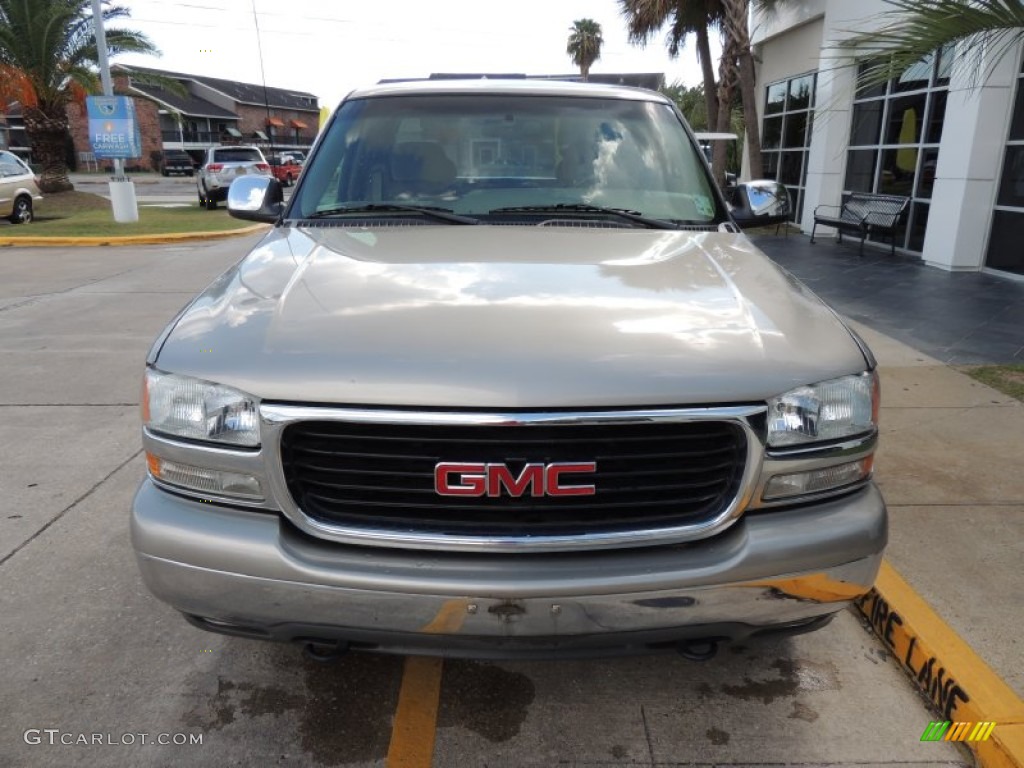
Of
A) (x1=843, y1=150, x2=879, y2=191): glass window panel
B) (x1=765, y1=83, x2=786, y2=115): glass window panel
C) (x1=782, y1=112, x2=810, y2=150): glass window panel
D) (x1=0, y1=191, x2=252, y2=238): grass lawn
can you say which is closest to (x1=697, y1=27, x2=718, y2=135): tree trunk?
(x1=765, y1=83, x2=786, y2=115): glass window panel

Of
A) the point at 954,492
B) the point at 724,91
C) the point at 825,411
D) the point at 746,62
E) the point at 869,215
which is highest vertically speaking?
the point at 746,62

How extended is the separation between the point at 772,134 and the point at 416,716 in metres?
18.5

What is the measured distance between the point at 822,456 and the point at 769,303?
51cm

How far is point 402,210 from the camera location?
10.5 ft

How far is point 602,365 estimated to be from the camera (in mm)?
1908

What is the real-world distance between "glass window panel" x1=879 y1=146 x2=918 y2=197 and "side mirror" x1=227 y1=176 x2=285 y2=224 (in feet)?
35.8

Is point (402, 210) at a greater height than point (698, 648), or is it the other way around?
point (402, 210)

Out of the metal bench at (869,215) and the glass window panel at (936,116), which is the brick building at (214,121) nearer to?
the metal bench at (869,215)

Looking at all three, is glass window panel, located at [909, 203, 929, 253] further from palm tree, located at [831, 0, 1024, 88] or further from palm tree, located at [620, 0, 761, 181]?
palm tree, located at [831, 0, 1024, 88]

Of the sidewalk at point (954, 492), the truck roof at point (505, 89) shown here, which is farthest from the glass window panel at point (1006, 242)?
the truck roof at point (505, 89)

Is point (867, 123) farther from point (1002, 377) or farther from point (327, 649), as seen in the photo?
point (327, 649)

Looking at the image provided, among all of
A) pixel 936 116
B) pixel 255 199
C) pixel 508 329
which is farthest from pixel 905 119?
pixel 508 329

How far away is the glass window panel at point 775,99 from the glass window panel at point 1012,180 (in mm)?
8492

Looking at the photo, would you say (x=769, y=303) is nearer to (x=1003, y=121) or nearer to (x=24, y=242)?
(x=1003, y=121)
